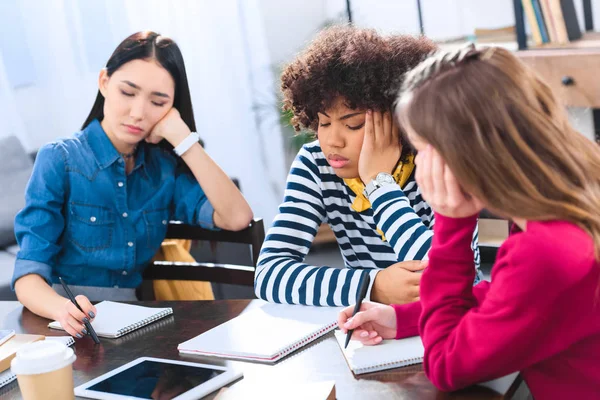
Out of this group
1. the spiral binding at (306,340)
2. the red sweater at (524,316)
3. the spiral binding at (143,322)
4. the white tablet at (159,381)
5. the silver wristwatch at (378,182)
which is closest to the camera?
the red sweater at (524,316)

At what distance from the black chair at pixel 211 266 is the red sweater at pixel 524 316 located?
2.57 ft

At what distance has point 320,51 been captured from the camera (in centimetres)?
156

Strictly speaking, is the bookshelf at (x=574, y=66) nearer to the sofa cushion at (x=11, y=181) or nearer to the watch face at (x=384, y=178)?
the watch face at (x=384, y=178)

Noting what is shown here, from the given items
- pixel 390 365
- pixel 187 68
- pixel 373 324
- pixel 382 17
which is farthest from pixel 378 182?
pixel 382 17

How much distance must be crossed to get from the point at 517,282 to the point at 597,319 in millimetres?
126

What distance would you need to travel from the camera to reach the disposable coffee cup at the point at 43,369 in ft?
3.18

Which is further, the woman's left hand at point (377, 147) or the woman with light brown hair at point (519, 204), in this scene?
the woman's left hand at point (377, 147)

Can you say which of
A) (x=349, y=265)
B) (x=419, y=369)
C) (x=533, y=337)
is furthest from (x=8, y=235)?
(x=533, y=337)

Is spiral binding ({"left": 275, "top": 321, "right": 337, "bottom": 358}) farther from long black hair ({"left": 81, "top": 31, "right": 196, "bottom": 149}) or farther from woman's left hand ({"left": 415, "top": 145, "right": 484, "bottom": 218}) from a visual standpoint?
long black hair ({"left": 81, "top": 31, "right": 196, "bottom": 149})

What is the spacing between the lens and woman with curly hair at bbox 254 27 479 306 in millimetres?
1379

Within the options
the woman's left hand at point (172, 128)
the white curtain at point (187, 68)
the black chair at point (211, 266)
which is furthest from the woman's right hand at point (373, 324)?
the white curtain at point (187, 68)

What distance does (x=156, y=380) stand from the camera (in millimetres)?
1103

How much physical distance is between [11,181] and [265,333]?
236 centimetres

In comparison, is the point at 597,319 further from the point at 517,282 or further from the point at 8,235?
the point at 8,235
